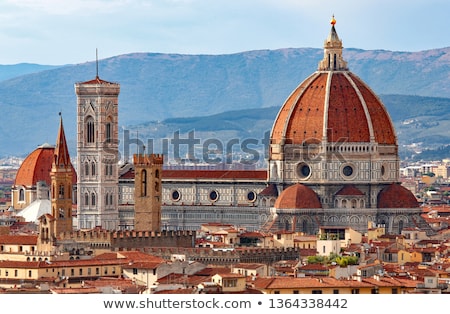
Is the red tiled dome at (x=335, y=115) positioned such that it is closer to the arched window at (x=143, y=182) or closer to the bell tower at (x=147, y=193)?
the bell tower at (x=147, y=193)

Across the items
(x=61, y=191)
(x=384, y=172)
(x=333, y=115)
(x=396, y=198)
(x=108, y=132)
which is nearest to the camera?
(x=61, y=191)

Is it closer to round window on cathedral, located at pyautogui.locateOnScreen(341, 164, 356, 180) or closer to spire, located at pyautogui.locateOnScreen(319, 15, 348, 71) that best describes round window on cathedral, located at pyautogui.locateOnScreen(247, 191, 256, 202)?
round window on cathedral, located at pyautogui.locateOnScreen(341, 164, 356, 180)

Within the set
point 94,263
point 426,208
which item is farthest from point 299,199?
point 94,263

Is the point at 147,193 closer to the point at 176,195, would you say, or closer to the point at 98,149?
the point at 98,149

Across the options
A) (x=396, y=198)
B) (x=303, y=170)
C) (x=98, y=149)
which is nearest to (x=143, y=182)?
(x=98, y=149)

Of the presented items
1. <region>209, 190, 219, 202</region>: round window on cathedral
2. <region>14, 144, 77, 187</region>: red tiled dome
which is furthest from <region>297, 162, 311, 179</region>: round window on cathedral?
<region>14, 144, 77, 187</region>: red tiled dome
